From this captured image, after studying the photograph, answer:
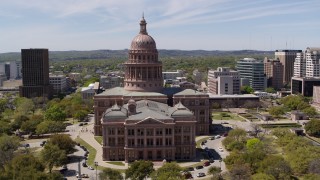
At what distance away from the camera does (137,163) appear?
89812mm

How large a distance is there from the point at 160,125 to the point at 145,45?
45304mm

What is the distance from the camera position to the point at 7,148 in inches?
4370

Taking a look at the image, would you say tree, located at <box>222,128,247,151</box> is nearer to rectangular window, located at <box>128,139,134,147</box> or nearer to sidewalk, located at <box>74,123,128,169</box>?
rectangular window, located at <box>128,139,134,147</box>

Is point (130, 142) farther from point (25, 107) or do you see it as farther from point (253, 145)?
point (25, 107)

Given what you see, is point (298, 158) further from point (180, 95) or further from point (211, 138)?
point (180, 95)

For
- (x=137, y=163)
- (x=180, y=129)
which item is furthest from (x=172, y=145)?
(x=137, y=163)

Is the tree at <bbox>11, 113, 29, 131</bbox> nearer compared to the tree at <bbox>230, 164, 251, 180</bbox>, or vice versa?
the tree at <bbox>230, 164, 251, 180</bbox>

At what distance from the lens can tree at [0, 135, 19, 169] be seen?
324ft

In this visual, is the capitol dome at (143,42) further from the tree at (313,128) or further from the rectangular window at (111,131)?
the tree at (313,128)

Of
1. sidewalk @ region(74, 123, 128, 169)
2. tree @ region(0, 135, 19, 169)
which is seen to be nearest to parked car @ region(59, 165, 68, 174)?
sidewalk @ region(74, 123, 128, 169)

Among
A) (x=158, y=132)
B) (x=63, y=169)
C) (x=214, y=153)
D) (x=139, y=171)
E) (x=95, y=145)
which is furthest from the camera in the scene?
(x=95, y=145)

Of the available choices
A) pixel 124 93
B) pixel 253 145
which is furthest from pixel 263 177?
pixel 124 93

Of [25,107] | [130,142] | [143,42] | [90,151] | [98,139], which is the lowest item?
[90,151]

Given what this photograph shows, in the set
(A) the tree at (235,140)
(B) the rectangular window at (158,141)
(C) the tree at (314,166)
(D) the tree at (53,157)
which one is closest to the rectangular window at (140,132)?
(B) the rectangular window at (158,141)
